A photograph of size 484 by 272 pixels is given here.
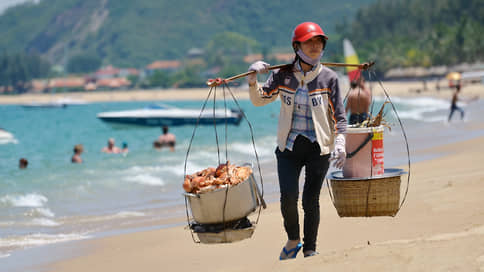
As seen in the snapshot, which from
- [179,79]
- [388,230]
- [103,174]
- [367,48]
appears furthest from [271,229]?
[179,79]

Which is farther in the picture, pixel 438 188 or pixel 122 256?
pixel 438 188

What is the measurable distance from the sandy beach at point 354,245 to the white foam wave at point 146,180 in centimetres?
498

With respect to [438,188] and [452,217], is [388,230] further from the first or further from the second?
[438,188]

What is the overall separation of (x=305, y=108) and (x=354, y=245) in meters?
1.60

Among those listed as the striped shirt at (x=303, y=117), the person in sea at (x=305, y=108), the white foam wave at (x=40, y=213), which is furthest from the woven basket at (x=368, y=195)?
the white foam wave at (x=40, y=213)

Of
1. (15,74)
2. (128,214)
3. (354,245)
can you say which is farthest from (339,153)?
(15,74)

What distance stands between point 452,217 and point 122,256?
3194 millimetres

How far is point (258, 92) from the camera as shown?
477 centimetres

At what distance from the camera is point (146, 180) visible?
1352 cm

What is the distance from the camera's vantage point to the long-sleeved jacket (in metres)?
4.74

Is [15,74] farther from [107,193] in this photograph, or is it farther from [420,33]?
[107,193]

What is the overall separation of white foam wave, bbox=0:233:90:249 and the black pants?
12.2 feet

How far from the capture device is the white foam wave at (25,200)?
36.3 ft

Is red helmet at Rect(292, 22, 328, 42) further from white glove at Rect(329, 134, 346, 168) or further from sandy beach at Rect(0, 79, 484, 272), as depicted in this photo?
sandy beach at Rect(0, 79, 484, 272)
